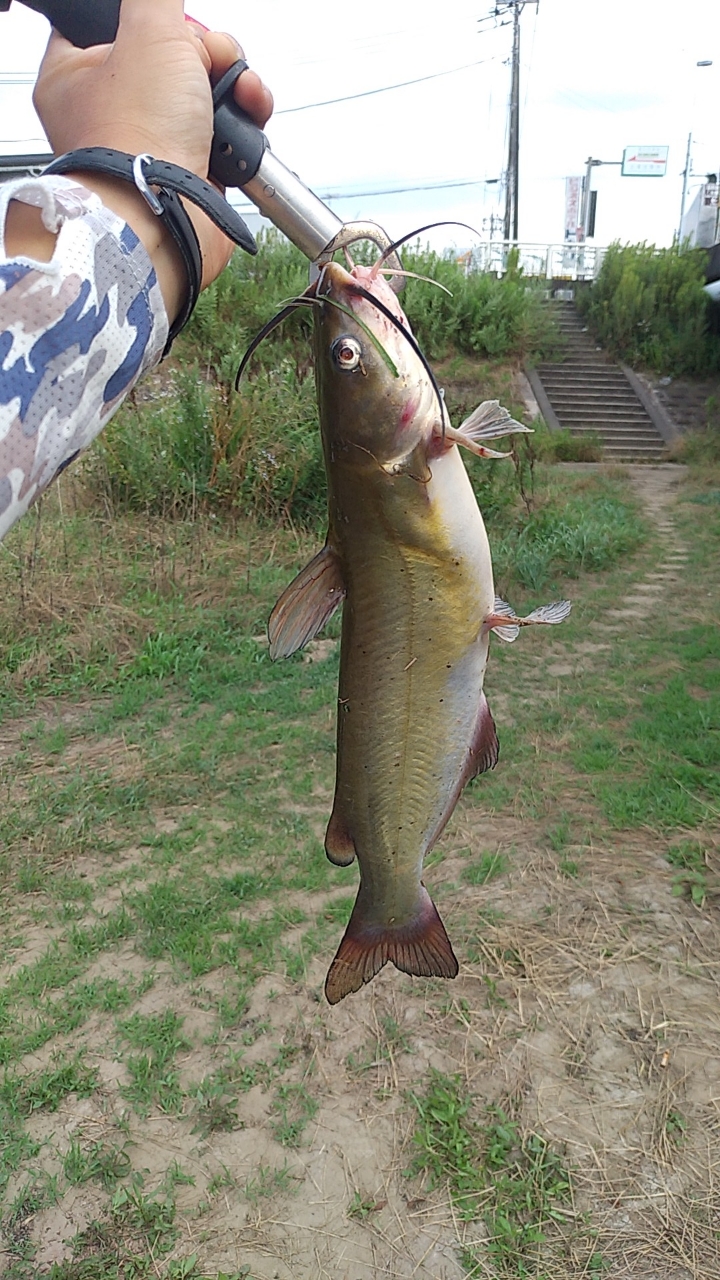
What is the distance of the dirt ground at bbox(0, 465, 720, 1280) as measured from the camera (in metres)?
2.35

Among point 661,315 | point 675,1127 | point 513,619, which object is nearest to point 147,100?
point 513,619

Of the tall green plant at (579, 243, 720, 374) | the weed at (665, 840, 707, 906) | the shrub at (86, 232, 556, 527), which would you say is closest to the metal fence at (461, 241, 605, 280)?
the tall green plant at (579, 243, 720, 374)

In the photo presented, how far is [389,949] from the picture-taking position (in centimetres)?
158

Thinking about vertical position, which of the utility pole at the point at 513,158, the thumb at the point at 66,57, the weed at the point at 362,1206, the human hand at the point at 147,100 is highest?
the utility pole at the point at 513,158

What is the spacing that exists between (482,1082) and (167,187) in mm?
2615

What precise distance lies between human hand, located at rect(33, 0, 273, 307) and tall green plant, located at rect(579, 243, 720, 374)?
20.3 meters

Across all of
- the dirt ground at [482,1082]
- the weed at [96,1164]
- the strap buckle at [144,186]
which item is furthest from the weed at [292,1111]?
the strap buckle at [144,186]

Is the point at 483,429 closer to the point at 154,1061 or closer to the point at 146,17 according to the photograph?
the point at 146,17

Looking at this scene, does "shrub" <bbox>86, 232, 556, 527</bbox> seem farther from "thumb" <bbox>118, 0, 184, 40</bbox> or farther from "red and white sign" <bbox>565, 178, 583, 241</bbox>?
"red and white sign" <bbox>565, 178, 583, 241</bbox>

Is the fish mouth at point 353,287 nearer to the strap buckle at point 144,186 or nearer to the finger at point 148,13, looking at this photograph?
the strap buckle at point 144,186

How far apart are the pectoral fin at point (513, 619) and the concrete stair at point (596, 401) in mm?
15313

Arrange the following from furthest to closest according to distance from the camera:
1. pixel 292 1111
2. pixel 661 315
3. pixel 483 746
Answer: pixel 661 315 < pixel 292 1111 < pixel 483 746

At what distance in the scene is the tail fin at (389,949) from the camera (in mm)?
1570

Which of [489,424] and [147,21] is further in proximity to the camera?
[489,424]
